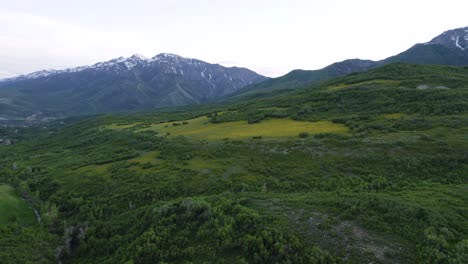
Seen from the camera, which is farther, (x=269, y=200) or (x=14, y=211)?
(x=14, y=211)

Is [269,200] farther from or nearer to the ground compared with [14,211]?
farther from the ground

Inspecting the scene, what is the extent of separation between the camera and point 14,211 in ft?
89.5

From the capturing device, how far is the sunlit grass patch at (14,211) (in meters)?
25.6

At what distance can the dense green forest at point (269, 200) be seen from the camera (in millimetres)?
15453

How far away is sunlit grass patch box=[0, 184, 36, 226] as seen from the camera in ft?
84.1

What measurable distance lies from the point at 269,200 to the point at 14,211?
27408mm

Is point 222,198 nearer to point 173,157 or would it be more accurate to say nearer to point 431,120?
point 173,157

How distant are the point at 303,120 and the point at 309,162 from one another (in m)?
29.6

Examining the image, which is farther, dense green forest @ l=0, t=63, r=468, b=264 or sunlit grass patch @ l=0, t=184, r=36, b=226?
sunlit grass patch @ l=0, t=184, r=36, b=226

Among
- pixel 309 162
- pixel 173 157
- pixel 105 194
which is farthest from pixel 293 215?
pixel 173 157

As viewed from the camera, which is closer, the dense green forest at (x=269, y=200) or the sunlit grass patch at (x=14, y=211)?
the dense green forest at (x=269, y=200)

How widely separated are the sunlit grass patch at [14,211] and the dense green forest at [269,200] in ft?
2.55

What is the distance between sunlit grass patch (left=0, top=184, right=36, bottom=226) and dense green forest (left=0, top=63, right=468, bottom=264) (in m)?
0.78

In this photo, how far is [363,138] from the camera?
3662 cm
